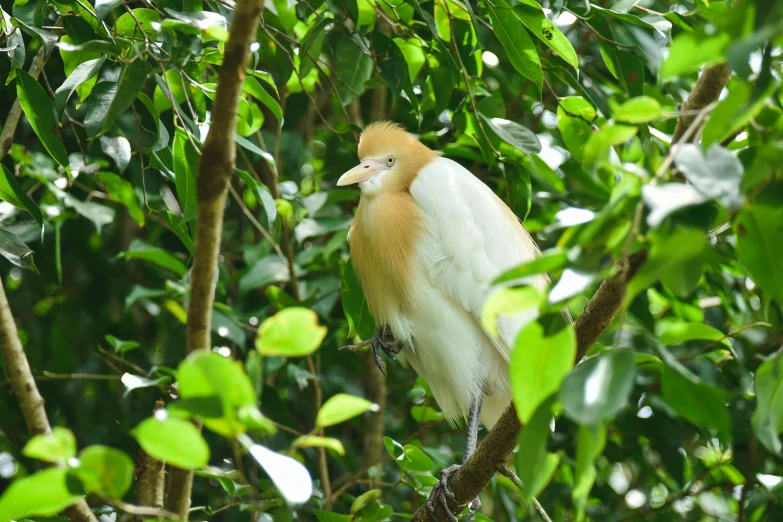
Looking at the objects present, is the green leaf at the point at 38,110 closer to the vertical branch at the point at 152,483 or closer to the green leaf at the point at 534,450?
the vertical branch at the point at 152,483

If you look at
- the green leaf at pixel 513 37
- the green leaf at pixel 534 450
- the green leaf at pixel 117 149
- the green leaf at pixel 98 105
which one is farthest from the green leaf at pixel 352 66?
the green leaf at pixel 534 450

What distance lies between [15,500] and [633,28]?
1.71m

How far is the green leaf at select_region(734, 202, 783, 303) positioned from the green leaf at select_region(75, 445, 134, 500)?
0.66 meters

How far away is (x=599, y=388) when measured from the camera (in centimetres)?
79

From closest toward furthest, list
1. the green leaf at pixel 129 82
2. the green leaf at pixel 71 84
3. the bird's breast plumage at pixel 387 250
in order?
the green leaf at pixel 129 82 < the green leaf at pixel 71 84 < the bird's breast plumage at pixel 387 250

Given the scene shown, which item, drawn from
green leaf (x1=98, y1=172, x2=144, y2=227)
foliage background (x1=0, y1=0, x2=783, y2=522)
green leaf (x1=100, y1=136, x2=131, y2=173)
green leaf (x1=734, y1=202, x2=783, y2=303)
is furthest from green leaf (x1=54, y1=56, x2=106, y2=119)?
green leaf (x1=734, y1=202, x2=783, y2=303)

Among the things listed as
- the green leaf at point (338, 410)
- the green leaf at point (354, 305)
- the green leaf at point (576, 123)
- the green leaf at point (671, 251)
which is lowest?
the green leaf at point (354, 305)

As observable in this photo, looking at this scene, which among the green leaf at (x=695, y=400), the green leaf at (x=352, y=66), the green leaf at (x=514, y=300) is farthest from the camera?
the green leaf at (x=352, y=66)

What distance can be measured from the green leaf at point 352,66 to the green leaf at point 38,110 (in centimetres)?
77

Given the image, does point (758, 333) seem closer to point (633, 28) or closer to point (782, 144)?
point (633, 28)

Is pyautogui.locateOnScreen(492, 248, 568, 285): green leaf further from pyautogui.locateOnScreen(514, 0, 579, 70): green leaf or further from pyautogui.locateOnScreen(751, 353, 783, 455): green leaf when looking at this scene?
pyautogui.locateOnScreen(514, 0, 579, 70): green leaf

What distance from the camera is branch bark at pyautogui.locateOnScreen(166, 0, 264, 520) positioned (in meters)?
0.96

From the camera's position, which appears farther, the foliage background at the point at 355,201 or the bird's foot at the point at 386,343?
the bird's foot at the point at 386,343

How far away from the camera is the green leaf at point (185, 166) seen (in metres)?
1.57
